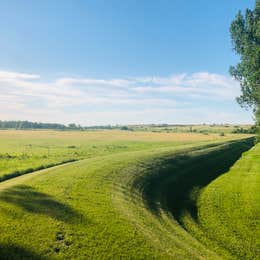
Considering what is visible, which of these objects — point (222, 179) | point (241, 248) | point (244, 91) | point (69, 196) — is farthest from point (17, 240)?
point (244, 91)

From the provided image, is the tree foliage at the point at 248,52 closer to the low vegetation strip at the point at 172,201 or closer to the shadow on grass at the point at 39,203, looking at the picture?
the low vegetation strip at the point at 172,201

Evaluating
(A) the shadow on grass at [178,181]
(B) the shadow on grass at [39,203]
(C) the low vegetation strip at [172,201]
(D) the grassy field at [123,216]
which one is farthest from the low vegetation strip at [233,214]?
(B) the shadow on grass at [39,203]

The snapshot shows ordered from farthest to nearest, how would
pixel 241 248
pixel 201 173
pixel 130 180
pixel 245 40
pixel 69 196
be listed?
pixel 245 40 < pixel 201 173 < pixel 130 180 < pixel 69 196 < pixel 241 248

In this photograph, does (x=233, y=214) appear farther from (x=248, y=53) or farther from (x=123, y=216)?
(x=248, y=53)

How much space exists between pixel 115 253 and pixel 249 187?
1915 centimetres

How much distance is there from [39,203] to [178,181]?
16.6 meters

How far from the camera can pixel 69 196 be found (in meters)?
18.0

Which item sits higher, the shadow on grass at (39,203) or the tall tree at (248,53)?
the tall tree at (248,53)

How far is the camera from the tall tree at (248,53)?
120 ft

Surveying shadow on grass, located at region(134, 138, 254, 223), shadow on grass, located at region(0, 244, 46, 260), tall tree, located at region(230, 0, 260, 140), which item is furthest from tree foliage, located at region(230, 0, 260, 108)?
shadow on grass, located at region(0, 244, 46, 260)

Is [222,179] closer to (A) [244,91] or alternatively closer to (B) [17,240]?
(A) [244,91]

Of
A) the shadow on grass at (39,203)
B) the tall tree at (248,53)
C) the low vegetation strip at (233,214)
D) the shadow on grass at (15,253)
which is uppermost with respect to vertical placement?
the tall tree at (248,53)

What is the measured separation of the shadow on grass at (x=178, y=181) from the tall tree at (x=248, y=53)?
956 centimetres

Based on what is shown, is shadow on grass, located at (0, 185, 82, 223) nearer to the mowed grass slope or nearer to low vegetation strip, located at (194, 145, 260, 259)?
the mowed grass slope
